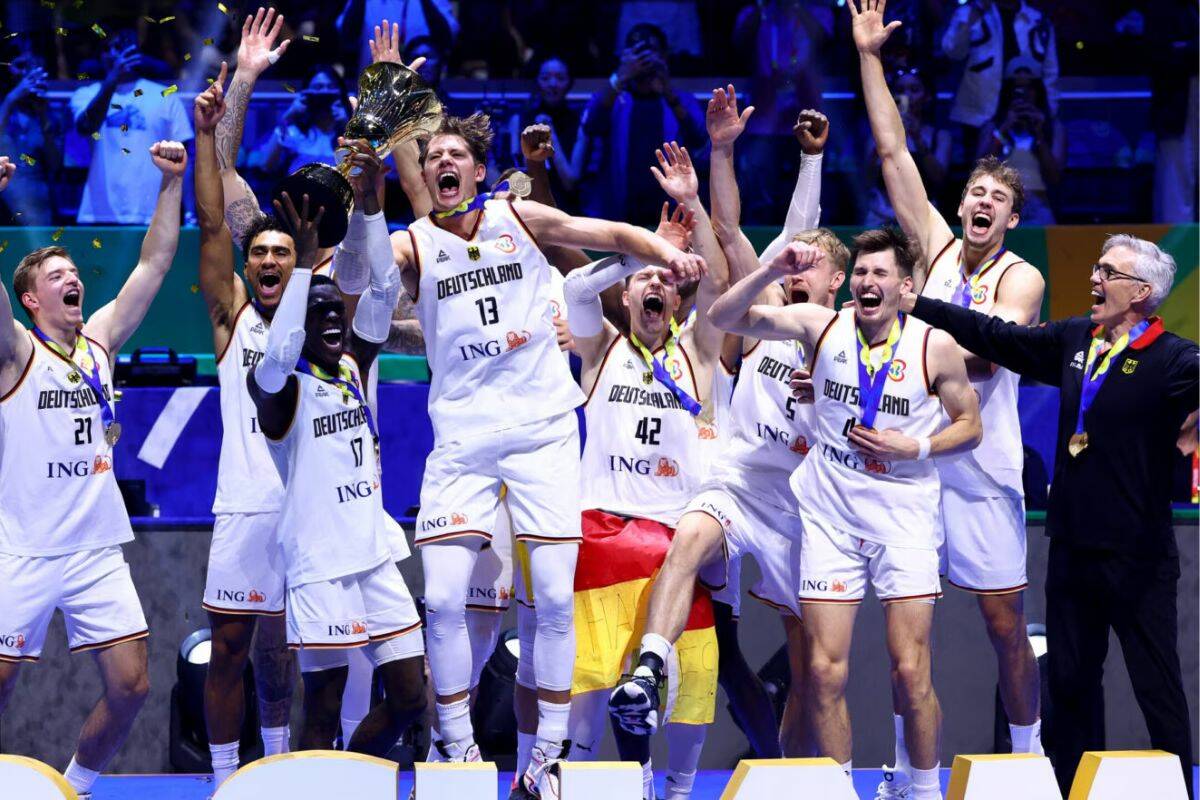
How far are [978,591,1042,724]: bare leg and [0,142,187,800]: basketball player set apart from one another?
133 inches

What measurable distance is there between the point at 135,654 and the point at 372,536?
3.39 ft

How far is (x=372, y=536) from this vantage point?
585cm

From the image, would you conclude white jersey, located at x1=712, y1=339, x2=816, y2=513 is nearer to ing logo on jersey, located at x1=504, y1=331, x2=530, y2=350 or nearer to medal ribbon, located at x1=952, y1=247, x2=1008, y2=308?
medal ribbon, located at x1=952, y1=247, x2=1008, y2=308

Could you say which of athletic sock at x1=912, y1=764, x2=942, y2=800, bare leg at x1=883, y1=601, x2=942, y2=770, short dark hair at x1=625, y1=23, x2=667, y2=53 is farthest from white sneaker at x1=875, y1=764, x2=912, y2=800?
short dark hair at x1=625, y1=23, x2=667, y2=53

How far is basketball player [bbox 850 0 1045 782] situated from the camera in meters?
6.48

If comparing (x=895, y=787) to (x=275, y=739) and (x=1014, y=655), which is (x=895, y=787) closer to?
(x=1014, y=655)

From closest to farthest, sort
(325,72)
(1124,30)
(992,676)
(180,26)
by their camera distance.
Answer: (992,676)
(325,72)
(180,26)
(1124,30)

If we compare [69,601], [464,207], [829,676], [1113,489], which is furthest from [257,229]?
[1113,489]

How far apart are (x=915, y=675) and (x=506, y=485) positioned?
5.51 ft

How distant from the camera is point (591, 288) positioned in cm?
616

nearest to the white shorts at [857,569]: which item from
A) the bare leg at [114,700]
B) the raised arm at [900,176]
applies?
the raised arm at [900,176]

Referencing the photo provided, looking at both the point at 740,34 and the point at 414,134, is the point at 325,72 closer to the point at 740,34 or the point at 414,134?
the point at 740,34

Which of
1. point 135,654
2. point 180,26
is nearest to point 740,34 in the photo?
point 180,26

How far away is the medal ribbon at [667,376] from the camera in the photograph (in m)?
6.40
